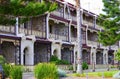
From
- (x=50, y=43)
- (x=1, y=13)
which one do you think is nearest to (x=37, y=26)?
(x=50, y=43)

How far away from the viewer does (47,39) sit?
43688 millimetres

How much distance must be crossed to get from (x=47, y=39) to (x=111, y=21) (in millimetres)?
7688

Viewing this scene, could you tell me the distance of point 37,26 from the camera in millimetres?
43750

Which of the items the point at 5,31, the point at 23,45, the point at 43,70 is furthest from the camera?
the point at 23,45

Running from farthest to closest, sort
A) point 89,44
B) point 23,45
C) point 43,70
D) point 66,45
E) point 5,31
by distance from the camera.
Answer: point 89,44, point 66,45, point 23,45, point 5,31, point 43,70

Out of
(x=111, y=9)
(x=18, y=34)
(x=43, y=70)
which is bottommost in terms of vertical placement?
(x=43, y=70)

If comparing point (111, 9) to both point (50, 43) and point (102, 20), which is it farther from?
point (50, 43)

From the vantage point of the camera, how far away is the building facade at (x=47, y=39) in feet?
123

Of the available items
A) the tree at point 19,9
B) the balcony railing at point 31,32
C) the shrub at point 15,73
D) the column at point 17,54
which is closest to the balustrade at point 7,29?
the balcony railing at point 31,32

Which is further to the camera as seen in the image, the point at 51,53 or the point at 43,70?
the point at 51,53

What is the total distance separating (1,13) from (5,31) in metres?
15.4

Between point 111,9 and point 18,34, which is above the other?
point 111,9

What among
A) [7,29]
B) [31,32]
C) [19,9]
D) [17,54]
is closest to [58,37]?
[31,32]

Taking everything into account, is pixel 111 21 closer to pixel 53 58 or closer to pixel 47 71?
pixel 53 58
